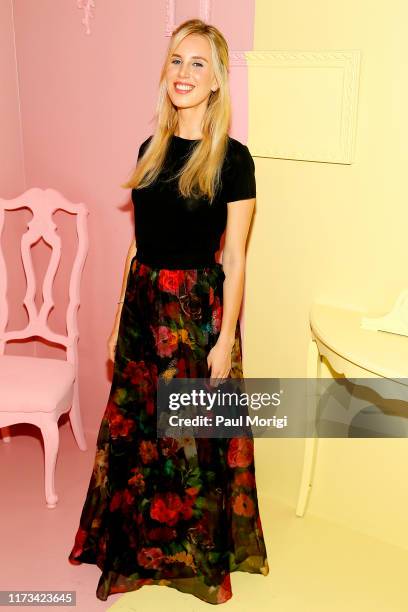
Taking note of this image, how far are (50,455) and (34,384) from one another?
28cm

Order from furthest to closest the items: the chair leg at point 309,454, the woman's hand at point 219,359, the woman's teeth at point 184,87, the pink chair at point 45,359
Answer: the pink chair at point 45,359 → the chair leg at point 309,454 → the woman's hand at point 219,359 → the woman's teeth at point 184,87

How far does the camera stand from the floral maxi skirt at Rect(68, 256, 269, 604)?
88.2 inches

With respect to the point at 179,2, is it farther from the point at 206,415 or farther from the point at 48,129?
the point at 206,415

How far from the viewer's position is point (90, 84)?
289 cm

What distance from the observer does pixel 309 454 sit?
8.86 feet

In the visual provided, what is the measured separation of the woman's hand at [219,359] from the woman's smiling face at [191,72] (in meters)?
0.75

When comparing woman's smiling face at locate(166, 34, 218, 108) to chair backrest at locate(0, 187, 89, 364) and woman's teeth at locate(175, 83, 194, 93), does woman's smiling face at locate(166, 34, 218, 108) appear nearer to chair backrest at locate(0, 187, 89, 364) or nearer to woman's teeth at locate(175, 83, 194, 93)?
woman's teeth at locate(175, 83, 194, 93)

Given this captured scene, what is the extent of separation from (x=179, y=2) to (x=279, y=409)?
161 centimetres

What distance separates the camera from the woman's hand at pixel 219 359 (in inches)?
87.6

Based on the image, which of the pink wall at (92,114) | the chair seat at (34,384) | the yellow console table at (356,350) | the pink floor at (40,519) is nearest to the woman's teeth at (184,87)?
the pink wall at (92,114)

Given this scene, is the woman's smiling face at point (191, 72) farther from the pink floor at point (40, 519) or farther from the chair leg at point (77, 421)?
the pink floor at point (40, 519)

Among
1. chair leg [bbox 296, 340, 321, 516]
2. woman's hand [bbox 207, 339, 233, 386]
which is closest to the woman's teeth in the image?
woman's hand [bbox 207, 339, 233, 386]

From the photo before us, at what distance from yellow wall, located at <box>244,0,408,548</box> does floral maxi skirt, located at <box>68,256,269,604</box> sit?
1.40 ft

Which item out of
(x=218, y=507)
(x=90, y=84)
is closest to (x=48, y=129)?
(x=90, y=84)
